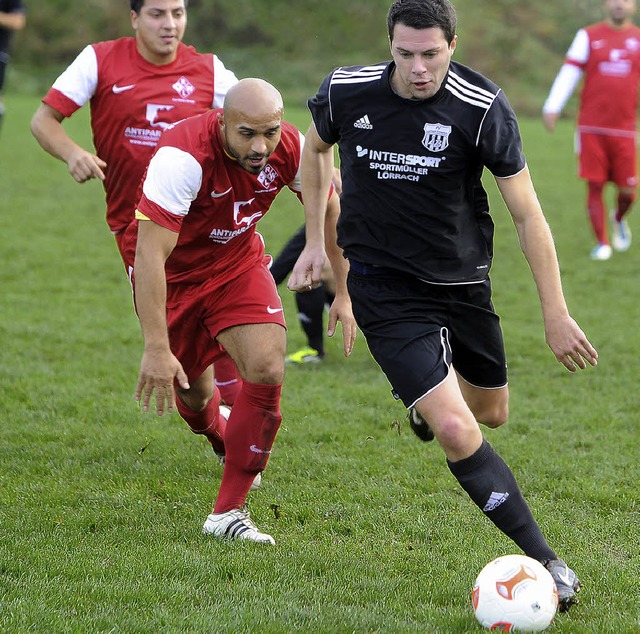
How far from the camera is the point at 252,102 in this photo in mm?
4293

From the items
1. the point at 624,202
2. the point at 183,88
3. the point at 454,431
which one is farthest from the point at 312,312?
the point at 624,202

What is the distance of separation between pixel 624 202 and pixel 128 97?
737 centimetres

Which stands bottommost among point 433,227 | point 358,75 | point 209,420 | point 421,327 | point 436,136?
point 209,420

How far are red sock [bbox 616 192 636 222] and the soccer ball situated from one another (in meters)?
8.65

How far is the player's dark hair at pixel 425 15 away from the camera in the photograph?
3869mm

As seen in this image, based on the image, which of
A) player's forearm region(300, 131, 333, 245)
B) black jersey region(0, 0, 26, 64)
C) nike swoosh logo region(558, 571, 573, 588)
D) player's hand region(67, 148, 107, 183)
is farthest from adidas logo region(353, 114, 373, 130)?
black jersey region(0, 0, 26, 64)

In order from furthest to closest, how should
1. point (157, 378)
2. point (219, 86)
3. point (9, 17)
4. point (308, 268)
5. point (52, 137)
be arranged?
point (9, 17)
point (219, 86)
point (52, 137)
point (308, 268)
point (157, 378)

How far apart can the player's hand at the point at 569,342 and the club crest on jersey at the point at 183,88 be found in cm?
292

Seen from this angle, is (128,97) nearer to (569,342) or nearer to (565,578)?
(569,342)

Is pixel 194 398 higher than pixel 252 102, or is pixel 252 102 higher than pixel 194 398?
pixel 252 102

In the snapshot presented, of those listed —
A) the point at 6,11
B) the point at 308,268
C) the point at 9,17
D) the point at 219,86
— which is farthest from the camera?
the point at 6,11

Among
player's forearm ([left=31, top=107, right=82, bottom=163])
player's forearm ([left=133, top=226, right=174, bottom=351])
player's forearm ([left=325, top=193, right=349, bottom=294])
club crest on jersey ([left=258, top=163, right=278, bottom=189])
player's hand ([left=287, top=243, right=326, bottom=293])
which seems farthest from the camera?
player's forearm ([left=31, top=107, right=82, bottom=163])

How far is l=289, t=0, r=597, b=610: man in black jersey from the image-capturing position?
12.7ft

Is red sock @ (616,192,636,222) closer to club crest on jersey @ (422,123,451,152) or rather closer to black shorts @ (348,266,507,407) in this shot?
black shorts @ (348,266,507,407)
